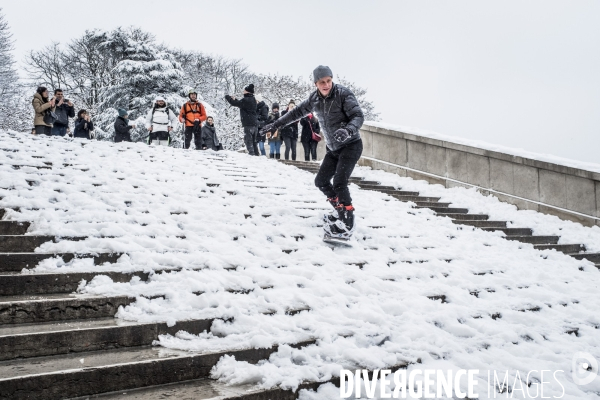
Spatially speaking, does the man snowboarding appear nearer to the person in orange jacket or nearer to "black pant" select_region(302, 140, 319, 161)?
the person in orange jacket

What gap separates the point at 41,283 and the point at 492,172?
8836 mm

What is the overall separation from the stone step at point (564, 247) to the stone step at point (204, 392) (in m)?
5.66

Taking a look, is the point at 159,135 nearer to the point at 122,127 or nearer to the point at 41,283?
the point at 122,127

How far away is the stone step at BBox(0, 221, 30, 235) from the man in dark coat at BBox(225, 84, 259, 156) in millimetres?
7491

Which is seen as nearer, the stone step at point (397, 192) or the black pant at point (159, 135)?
the stone step at point (397, 192)

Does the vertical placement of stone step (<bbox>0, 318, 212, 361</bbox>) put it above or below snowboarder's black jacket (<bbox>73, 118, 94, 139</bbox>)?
below

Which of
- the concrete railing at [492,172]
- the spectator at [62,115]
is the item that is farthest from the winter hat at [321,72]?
the spectator at [62,115]

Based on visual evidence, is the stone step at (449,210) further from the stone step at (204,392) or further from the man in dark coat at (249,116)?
the stone step at (204,392)

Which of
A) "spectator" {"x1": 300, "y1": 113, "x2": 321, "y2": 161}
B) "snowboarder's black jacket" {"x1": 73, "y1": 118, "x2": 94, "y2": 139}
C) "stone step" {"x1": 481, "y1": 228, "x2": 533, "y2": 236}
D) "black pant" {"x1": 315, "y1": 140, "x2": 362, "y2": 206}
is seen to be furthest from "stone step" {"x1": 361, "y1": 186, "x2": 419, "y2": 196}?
"snowboarder's black jacket" {"x1": 73, "y1": 118, "x2": 94, "y2": 139}

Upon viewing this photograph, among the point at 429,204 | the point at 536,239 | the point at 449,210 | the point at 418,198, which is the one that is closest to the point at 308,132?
the point at 418,198

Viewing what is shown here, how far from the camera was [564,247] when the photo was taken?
7.21 meters

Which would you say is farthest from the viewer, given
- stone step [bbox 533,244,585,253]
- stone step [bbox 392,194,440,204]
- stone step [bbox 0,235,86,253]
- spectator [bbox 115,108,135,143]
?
spectator [bbox 115,108,135,143]

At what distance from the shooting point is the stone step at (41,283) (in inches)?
132

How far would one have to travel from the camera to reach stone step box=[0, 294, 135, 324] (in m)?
3.08
